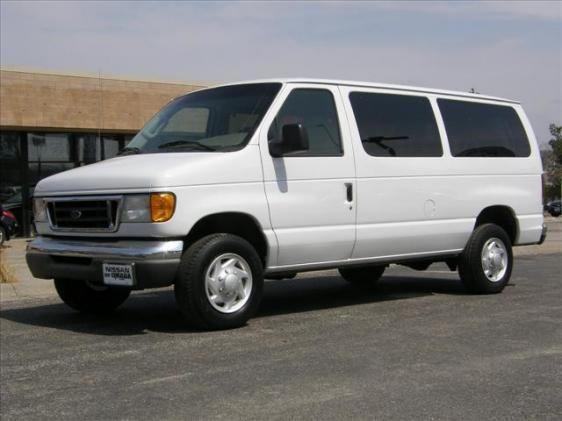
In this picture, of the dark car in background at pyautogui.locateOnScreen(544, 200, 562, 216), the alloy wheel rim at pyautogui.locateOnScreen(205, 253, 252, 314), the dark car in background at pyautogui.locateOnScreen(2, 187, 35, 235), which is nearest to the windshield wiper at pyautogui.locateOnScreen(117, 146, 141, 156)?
the alloy wheel rim at pyautogui.locateOnScreen(205, 253, 252, 314)

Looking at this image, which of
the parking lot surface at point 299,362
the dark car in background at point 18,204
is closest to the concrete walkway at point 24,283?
the parking lot surface at point 299,362

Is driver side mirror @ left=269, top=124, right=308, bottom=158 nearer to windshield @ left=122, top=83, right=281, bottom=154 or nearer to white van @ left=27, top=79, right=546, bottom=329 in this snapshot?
white van @ left=27, top=79, right=546, bottom=329

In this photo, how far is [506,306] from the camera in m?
7.75

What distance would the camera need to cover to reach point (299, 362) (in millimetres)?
5359

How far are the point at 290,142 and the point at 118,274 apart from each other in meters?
1.84

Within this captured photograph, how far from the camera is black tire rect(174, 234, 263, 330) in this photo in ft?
20.2

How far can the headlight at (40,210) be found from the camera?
6988 mm

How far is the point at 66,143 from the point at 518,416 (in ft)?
71.8

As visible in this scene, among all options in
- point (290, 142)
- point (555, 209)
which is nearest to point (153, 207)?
point (290, 142)

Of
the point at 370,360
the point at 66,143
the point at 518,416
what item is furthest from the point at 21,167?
the point at 518,416

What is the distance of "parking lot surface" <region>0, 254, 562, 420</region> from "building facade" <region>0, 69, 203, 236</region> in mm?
15313

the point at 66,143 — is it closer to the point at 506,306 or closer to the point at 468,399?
the point at 506,306

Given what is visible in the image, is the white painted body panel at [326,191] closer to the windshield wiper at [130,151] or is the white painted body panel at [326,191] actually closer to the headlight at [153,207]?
the headlight at [153,207]

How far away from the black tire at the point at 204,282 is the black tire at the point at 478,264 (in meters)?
2.92
